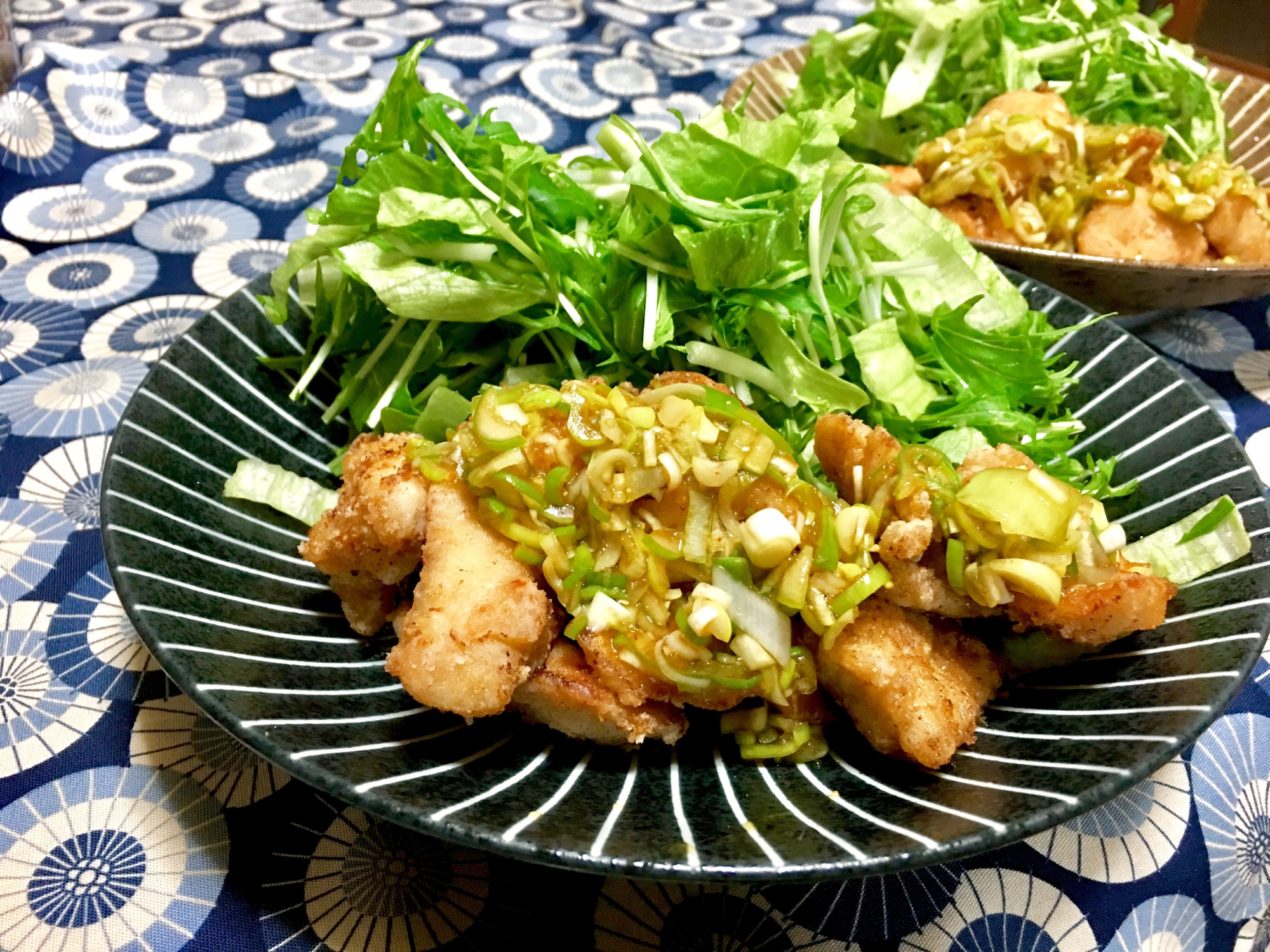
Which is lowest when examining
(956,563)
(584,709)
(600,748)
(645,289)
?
(600,748)

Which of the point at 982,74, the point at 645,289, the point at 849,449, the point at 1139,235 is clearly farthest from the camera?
the point at 982,74

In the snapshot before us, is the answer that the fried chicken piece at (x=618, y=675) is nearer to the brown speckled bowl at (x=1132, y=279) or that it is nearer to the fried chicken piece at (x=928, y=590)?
the fried chicken piece at (x=928, y=590)

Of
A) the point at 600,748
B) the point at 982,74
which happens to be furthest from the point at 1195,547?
the point at 982,74

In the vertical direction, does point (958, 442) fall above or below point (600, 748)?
above

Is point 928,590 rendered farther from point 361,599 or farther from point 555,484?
point 361,599

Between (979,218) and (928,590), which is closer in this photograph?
(928,590)

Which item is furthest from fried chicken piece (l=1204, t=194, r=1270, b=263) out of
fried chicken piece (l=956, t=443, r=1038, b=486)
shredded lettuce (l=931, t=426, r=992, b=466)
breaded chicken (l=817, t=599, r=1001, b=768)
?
breaded chicken (l=817, t=599, r=1001, b=768)

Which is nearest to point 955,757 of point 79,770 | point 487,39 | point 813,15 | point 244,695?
point 244,695

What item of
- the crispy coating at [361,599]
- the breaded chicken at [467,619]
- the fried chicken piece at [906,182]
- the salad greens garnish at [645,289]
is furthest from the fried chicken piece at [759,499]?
the fried chicken piece at [906,182]
